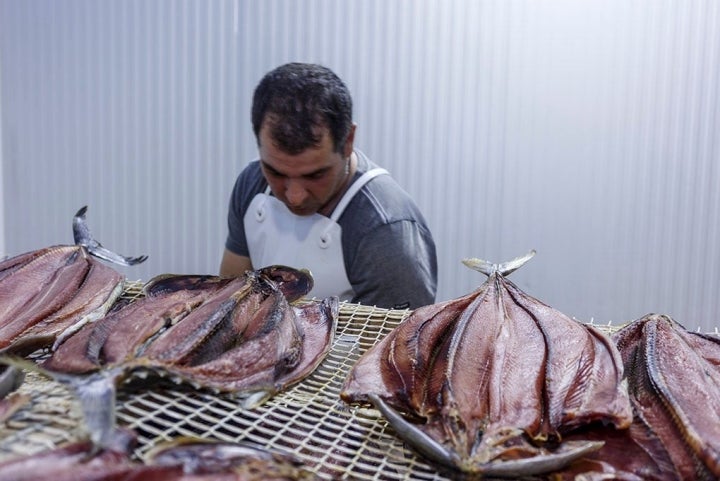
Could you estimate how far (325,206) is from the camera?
2.77 m

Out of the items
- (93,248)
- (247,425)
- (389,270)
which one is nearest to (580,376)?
(247,425)

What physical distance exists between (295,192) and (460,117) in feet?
7.40

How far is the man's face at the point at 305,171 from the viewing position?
237 cm

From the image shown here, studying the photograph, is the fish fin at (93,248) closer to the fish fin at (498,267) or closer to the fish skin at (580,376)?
the fish fin at (498,267)

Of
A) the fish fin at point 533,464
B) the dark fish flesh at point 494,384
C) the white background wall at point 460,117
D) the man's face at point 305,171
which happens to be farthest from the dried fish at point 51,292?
the white background wall at point 460,117

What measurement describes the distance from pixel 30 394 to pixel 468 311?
1.06 metres

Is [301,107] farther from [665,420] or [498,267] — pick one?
[665,420]

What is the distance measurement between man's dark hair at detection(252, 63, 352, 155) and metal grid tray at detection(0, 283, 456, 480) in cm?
114

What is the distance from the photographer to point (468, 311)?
163cm

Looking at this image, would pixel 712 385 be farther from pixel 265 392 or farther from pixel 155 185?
pixel 155 185

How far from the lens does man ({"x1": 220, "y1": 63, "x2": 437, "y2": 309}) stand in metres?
2.38

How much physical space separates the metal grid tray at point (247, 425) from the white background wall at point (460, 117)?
3222mm

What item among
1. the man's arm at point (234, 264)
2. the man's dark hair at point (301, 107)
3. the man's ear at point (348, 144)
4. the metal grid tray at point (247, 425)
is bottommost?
the man's arm at point (234, 264)

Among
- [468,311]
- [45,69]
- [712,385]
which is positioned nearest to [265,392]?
[468,311]
